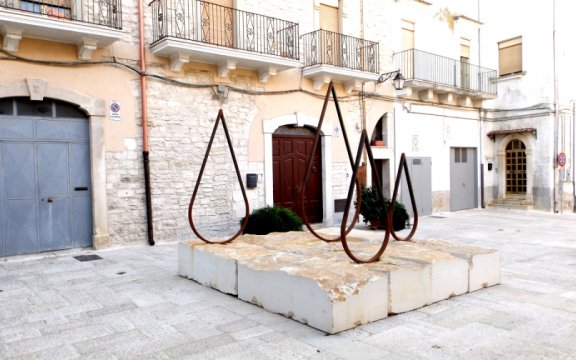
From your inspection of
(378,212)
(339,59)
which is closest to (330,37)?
(339,59)

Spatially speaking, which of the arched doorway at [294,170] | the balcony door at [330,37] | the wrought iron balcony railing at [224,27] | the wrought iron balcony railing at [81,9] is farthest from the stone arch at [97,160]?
the balcony door at [330,37]

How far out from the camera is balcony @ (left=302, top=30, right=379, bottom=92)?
1057cm

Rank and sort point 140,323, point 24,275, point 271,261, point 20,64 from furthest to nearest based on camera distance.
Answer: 1. point 20,64
2. point 24,275
3. point 271,261
4. point 140,323

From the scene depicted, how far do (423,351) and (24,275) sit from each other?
5.24 meters

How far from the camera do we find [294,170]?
10.8 meters

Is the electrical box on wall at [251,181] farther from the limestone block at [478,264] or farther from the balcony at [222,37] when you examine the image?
the limestone block at [478,264]

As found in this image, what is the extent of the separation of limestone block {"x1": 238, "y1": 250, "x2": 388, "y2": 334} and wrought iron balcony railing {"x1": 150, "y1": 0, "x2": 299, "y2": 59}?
533cm

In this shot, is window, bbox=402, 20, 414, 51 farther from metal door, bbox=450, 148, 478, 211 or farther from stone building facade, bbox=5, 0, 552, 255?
metal door, bbox=450, 148, 478, 211

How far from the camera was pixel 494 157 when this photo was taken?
16188 millimetres

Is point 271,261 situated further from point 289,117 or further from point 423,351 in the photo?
point 289,117

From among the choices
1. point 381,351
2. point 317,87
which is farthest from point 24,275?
point 317,87

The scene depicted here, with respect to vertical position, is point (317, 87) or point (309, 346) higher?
point (317, 87)

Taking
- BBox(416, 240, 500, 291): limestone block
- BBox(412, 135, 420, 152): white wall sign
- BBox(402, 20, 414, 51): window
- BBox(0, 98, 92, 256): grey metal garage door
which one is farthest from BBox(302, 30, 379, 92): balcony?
BBox(416, 240, 500, 291): limestone block

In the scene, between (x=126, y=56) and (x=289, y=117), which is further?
(x=289, y=117)
